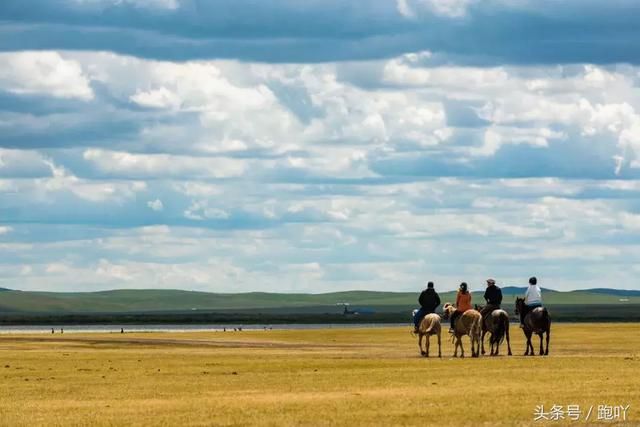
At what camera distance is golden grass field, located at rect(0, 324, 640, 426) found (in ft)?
101

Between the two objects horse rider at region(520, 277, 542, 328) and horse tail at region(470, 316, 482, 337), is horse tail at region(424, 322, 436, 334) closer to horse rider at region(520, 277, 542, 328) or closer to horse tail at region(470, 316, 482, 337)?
horse tail at region(470, 316, 482, 337)

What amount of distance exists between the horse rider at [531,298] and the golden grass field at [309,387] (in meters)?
2.31

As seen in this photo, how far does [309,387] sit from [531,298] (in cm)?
1907

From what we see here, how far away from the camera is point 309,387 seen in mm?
38344

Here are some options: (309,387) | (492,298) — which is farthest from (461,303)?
(309,387)

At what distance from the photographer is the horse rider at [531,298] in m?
55.0

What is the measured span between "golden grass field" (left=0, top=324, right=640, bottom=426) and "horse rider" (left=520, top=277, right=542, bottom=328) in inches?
91.1

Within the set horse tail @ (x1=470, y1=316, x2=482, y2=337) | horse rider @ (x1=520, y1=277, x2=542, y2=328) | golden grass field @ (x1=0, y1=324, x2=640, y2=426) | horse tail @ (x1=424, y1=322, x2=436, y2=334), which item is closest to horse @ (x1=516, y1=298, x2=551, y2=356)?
horse rider @ (x1=520, y1=277, x2=542, y2=328)

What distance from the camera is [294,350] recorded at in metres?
64.5

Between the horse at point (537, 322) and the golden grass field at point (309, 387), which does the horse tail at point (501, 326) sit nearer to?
the horse at point (537, 322)

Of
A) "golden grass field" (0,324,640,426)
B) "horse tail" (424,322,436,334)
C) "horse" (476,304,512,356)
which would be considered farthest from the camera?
"horse" (476,304,512,356)

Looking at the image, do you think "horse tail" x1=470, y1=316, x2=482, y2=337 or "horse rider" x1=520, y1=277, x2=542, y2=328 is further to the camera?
"horse rider" x1=520, y1=277, x2=542, y2=328

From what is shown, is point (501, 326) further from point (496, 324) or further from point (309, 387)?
point (309, 387)

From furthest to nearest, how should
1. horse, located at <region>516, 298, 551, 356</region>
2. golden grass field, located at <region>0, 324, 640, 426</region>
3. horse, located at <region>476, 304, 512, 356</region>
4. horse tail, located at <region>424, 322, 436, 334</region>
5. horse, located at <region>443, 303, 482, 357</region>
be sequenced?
horse, located at <region>516, 298, 551, 356</region>, horse, located at <region>476, 304, 512, 356</region>, horse tail, located at <region>424, 322, 436, 334</region>, horse, located at <region>443, 303, 482, 357</region>, golden grass field, located at <region>0, 324, 640, 426</region>
